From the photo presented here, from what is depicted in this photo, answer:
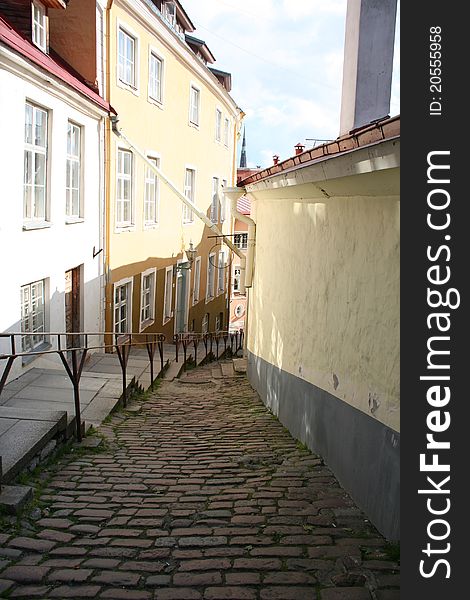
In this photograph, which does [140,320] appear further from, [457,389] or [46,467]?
[457,389]

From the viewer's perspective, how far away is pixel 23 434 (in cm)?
575

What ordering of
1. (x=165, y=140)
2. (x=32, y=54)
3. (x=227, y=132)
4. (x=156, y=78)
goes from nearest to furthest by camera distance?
(x=32, y=54)
(x=156, y=78)
(x=165, y=140)
(x=227, y=132)

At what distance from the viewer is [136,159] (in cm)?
1634

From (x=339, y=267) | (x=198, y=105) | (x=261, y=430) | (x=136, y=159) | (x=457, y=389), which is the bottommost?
(x=261, y=430)

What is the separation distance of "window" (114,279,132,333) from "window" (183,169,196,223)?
571 centimetres

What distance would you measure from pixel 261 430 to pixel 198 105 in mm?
15715

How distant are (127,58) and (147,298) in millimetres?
6154

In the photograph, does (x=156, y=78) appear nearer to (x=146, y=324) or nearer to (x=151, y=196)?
(x=151, y=196)

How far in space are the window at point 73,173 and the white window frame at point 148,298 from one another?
4533 millimetres

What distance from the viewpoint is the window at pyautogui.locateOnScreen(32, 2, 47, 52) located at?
37.4 ft

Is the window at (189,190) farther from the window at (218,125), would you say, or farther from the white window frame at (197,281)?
the window at (218,125)

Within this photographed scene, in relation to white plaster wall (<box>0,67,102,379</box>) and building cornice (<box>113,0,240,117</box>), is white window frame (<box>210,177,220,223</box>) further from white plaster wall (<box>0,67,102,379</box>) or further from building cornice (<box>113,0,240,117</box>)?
white plaster wall (<box>0,67,102,379</box>)

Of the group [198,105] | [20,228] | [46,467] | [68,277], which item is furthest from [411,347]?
[198,105]

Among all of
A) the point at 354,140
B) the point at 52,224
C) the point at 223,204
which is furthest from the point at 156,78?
the point at 354,140
